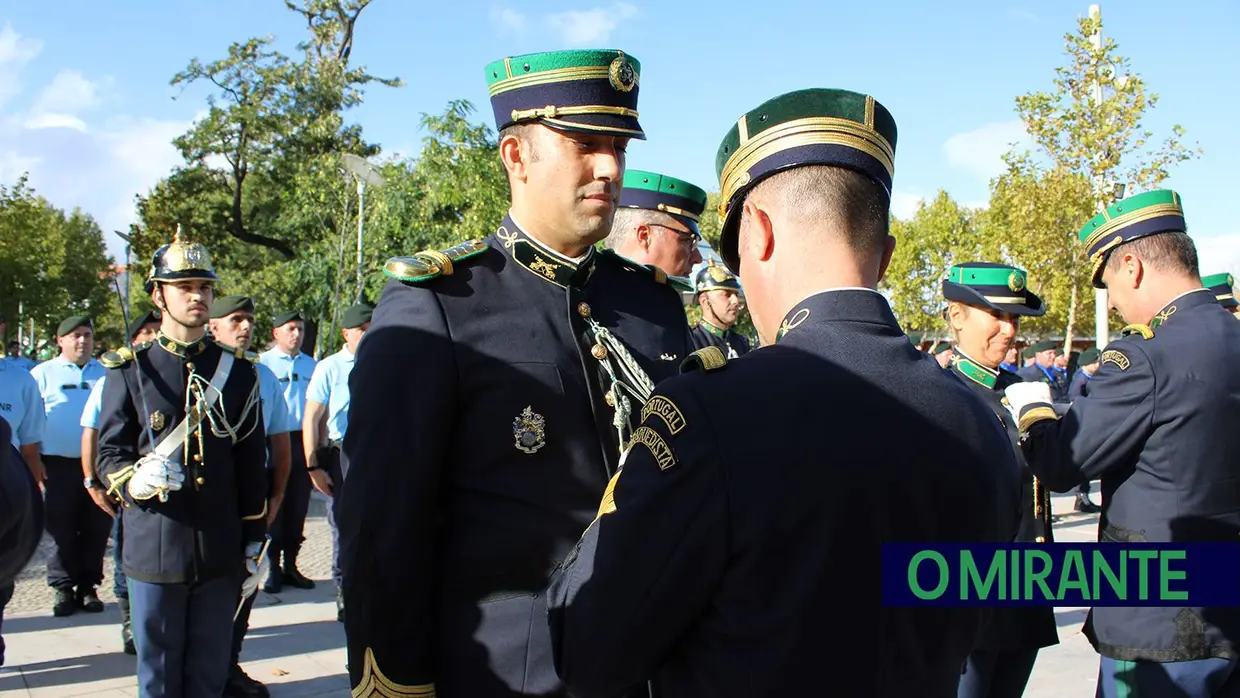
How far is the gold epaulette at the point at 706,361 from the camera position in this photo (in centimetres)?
148

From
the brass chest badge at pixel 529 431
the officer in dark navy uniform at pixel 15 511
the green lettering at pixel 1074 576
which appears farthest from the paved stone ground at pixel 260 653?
the green lettering at pixel 1074 576

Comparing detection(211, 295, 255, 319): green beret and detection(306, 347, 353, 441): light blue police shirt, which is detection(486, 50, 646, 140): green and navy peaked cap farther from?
detection(306, 347, 353, 441): light blue police shirt

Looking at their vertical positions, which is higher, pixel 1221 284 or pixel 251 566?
pixel 1221 284

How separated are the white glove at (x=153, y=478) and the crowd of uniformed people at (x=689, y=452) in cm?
1

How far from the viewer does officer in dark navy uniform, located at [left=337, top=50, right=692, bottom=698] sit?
6.75ft

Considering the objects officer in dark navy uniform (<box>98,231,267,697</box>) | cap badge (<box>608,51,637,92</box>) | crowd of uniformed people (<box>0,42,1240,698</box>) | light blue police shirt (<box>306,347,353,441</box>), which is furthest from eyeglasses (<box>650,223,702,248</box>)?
light blue police shirt (<box>306,347,353,441</box>)

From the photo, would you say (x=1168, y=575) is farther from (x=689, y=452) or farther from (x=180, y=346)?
(x=180, y=346)

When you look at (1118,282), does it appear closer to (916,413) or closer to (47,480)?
(916,413)

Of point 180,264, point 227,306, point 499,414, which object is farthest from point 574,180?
point 227,306

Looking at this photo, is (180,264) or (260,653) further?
(260,653)

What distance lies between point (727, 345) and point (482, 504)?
406 cm

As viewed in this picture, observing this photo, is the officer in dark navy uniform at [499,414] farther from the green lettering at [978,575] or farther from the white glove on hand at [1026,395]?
the white glove on hand at [1026,395]

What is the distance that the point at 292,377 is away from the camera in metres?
9.08

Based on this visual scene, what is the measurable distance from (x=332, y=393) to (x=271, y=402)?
239cm
